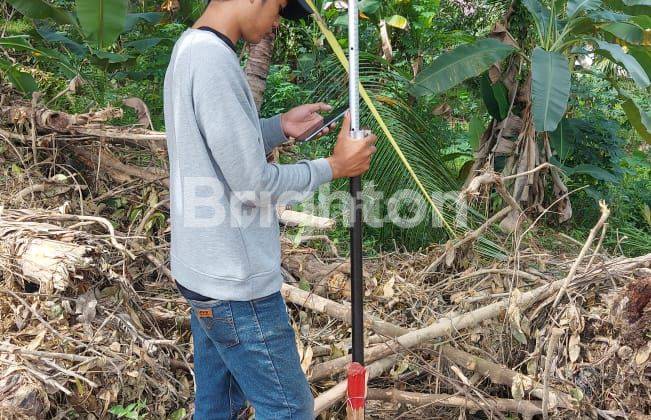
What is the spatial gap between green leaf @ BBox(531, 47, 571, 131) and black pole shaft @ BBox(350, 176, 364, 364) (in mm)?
2305

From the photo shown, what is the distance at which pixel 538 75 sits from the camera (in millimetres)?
4047

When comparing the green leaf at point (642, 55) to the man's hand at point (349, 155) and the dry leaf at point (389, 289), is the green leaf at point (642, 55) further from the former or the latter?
the man's hand at point (349, 155)

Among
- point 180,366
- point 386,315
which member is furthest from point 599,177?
point 180,366

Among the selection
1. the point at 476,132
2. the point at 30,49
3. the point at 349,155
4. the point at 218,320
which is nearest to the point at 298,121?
the point at 349,155

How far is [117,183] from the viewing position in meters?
3.91

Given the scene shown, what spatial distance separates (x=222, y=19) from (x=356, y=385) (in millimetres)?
1065

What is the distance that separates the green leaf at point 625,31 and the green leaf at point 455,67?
2.16ft

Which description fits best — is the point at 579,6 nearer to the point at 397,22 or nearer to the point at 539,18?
the point at 539,18

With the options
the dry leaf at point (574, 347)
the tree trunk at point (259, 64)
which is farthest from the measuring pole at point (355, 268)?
the tree trunk at point (259, 64)

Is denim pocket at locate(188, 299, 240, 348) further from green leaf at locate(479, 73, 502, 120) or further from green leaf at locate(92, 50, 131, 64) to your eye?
green leaf at locate(479, 73, 502, 120)

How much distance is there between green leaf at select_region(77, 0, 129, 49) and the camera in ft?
11.9

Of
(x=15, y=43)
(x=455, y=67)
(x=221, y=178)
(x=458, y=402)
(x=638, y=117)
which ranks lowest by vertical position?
(x=458, y=402)

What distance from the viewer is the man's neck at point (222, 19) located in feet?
5.34

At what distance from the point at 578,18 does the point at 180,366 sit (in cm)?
338
